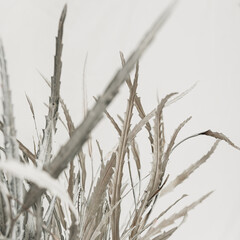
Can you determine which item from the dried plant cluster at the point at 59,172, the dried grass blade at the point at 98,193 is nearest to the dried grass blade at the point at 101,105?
the dried plant cluster at the point at 59,172

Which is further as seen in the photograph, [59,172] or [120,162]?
[120,162]

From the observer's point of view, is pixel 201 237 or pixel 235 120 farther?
pixel 235 120

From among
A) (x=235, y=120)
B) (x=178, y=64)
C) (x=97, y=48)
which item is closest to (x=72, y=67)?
(x=97, y=48)


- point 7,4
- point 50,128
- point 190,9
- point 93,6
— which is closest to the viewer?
point 50,128

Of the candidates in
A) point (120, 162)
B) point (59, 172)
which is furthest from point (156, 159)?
point (59, 172)

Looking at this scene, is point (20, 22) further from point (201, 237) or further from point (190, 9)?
point (201, 237)

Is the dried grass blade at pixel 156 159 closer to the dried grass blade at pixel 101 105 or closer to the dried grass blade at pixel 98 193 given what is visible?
the dried grass blade at pixel 98 193

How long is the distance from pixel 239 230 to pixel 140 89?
36 cm

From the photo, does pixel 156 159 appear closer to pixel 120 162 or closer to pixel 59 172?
pixel 120 162

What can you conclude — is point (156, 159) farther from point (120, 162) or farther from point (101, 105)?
point (101, 105)

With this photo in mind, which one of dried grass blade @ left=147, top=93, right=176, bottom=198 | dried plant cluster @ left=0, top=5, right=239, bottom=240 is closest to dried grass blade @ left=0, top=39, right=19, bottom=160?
dried plant cluster @ left=0, top=5, right=239, bottom=240

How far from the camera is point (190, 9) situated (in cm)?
82

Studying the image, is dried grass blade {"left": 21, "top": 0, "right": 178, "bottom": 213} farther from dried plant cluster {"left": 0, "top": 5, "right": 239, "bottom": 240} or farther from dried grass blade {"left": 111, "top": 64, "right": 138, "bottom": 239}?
dried grass blade {"left": 111, "top": 64, "right": 138, "bottom": 239}

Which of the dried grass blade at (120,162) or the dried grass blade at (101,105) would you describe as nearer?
the dried grass blade at (101,105)
